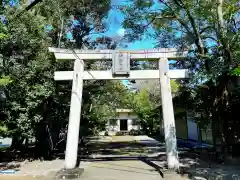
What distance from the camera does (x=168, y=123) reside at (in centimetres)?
893

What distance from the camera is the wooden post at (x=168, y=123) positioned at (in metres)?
8.66

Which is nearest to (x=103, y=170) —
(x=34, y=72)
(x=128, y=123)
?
(x=34, y=72)

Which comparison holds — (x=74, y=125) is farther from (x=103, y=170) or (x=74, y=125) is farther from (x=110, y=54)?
(x=110, y=54)

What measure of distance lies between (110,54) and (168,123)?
11.1 ft

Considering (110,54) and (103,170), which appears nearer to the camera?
(103,170)

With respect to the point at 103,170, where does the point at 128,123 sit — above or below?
above

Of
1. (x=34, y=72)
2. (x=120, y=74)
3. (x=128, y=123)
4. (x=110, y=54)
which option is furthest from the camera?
(x=128, y=123)

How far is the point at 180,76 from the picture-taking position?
9.51 meters

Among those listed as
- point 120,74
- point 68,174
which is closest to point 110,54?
point 120,74

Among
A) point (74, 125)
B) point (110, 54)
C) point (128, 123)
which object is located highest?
point (110, 54)

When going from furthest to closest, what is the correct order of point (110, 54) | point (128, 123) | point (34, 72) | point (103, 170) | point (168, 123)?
1. point (128, 123)
2. point (34, 72)
3. point (110, 54)
4. point (103, 170)
5. point (168, 123)

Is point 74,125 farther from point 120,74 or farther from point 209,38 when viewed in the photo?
point 209,38

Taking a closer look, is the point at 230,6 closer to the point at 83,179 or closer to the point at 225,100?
the point at 225,100

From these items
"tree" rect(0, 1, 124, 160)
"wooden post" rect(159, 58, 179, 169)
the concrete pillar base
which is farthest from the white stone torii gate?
the concrete pillar base
